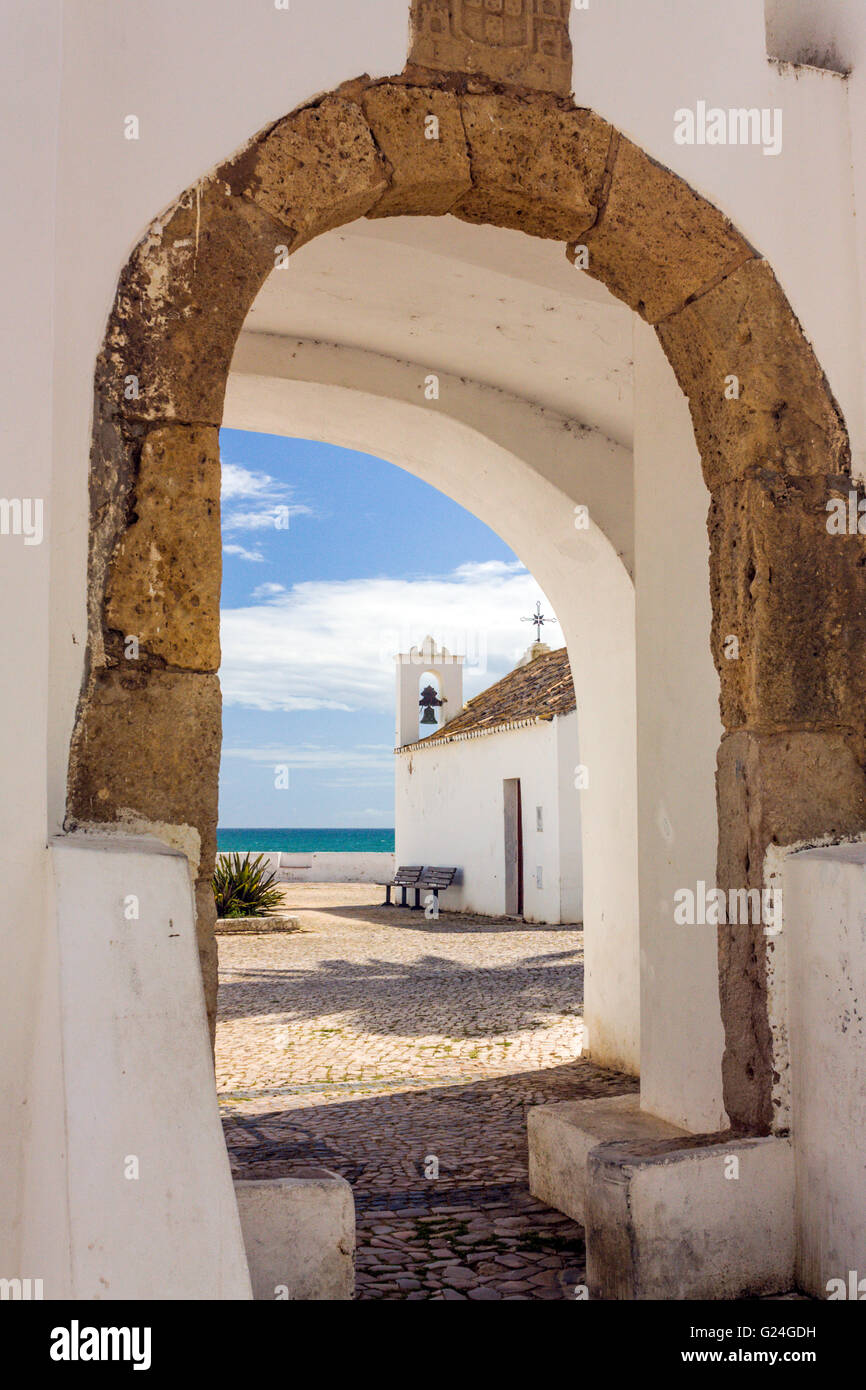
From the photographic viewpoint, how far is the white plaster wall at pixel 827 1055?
288cm

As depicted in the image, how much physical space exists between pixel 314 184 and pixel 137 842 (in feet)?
5.86

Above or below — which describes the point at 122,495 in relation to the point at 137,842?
above

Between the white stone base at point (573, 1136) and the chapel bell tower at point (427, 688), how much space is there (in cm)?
1558

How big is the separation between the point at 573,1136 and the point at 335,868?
2186cm

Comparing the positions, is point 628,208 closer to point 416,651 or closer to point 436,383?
point 436,383

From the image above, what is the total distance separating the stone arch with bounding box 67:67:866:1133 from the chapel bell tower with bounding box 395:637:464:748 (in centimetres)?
1591

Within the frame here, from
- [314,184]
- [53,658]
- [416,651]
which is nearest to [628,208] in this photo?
[314,184]

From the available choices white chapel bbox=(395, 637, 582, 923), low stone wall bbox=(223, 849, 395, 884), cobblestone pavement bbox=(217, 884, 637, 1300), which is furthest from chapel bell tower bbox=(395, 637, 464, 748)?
cobblestone pavement bbox=(217, 884, 637, 1300)

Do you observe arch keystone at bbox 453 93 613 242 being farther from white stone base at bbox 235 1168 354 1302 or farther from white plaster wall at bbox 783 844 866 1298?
white stone base at bbox 235 1168 354 1302

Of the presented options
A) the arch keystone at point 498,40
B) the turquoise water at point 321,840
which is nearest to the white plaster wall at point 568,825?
the arch keystone at point 498,40

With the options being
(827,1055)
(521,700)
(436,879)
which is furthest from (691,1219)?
(436,879)

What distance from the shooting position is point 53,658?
8.84ft

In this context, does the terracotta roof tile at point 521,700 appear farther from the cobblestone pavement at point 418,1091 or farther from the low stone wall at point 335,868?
the low stone wall at point 335,868

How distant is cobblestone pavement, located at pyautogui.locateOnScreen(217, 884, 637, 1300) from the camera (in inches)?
136
